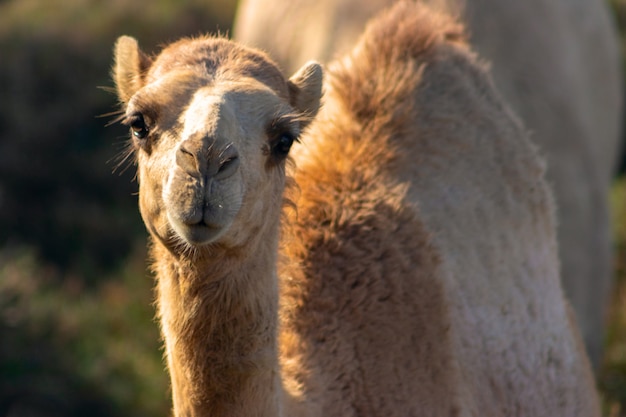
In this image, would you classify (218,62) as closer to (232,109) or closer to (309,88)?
(232,109)

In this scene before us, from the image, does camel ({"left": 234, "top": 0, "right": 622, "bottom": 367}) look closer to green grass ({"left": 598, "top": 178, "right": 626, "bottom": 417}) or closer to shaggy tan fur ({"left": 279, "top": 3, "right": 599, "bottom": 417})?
green grass ({"left": 598, "top": 178, "right": 626, "bottom": 417})

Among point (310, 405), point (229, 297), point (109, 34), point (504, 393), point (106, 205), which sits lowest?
point (504, 393)

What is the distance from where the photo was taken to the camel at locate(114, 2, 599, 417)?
308 cm

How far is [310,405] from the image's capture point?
3.42 meters

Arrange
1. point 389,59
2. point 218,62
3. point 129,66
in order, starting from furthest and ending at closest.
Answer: point 389,59 < point 129,66 < point 218,62

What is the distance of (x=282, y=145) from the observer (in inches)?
128

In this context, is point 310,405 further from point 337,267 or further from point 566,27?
point 566,27

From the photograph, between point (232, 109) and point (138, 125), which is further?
point (138, 125)

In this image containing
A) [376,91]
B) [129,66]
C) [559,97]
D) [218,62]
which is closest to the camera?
[218,62]

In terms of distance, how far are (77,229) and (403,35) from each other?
19.6 feet

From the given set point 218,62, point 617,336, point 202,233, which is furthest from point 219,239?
point 617,336

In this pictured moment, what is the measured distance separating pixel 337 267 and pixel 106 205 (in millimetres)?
6783

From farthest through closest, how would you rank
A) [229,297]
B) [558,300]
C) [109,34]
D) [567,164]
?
[109,34] < [567,164] < [558,300] < [229,297]

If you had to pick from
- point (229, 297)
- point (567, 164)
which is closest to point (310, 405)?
point (229, 297)
